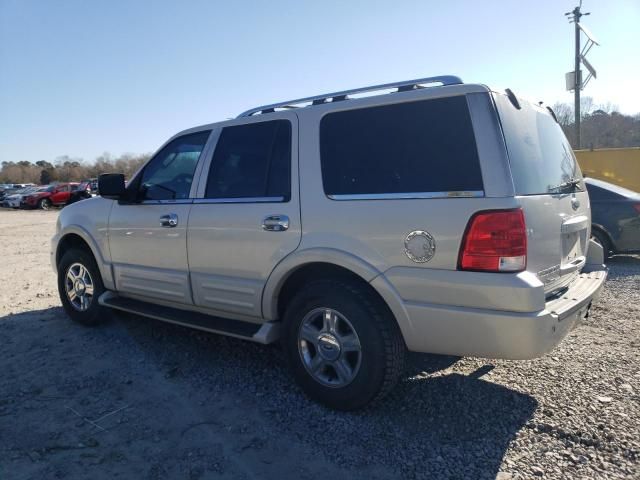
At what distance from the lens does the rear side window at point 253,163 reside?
359 centimetres

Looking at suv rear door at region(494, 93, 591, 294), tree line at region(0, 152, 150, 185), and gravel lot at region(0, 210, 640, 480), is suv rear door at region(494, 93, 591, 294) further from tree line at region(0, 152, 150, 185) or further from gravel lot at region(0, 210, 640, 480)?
tree line at region(0, 152, 150, 185)

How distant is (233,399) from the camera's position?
3539 millimetres

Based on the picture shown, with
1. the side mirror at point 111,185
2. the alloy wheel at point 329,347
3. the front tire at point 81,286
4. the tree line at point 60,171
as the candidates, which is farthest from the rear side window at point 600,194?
the tree line at point 60,171

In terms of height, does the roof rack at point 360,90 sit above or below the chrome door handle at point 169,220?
above

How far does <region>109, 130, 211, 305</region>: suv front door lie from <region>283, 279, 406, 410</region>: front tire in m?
1.20

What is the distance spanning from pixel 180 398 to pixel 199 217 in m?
1.39

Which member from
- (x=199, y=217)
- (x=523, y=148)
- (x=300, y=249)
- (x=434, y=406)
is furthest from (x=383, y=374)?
(x=199, y=217)

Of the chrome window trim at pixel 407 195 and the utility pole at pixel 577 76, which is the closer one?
the chrome window trim at pixel 407 195

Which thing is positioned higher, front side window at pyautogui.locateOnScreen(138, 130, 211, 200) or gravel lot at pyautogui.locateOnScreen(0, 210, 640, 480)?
front side window at pyautogui.locateOnScreen(138, 130, 211, 200)

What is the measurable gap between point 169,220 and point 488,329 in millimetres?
2724

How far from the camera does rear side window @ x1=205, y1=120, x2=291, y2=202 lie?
11.8 feet

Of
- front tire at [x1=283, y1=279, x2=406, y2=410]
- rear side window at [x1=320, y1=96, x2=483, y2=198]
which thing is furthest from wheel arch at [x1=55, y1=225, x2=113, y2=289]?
rear side window at [x1=320, y1=96, x2=483, y2=198]

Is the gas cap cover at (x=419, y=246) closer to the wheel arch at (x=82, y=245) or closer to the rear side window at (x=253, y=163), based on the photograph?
the rear side window at (x=253, y=163)

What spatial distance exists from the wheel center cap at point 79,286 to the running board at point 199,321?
443 millimetres
